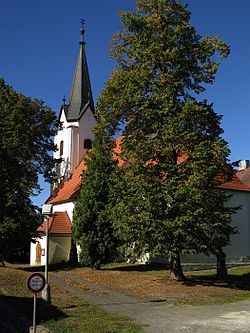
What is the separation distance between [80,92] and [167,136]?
2788 cm

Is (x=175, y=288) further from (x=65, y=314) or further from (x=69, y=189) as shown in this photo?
(x=69, y=189)

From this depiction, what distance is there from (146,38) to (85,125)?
23941 mm

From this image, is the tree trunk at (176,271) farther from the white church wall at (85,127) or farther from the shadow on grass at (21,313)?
the white church wall at (85,127)

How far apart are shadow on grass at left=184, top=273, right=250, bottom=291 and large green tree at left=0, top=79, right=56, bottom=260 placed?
11800 millimetres

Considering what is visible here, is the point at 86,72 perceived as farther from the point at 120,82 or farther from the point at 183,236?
the point at 183,236

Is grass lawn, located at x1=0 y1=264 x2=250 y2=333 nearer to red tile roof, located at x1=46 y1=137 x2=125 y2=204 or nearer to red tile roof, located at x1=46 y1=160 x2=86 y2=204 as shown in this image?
red tile roof, located at x1=46 y1=137 x2=125 y2=204

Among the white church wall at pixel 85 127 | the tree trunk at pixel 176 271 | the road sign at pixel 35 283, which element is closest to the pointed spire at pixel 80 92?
the white church wall at pixel 85 127

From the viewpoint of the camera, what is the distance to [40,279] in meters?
9.26

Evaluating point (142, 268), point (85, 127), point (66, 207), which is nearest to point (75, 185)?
point (66, 207)

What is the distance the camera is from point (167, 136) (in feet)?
58.2

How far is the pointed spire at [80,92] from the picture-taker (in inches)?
1692

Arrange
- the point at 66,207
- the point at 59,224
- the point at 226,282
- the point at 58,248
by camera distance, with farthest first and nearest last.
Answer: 1. the point at 66,207
2. the point at 59,224
3. the point at 58,248
4. the point at 226,282

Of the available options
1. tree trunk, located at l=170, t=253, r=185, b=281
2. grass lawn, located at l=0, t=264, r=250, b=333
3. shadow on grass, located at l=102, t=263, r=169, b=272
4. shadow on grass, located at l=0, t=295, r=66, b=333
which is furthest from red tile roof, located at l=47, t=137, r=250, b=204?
shadow on grass, located at l=0, t=295, r=66, b=333

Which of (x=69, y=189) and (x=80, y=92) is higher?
(x=80, y=92)
